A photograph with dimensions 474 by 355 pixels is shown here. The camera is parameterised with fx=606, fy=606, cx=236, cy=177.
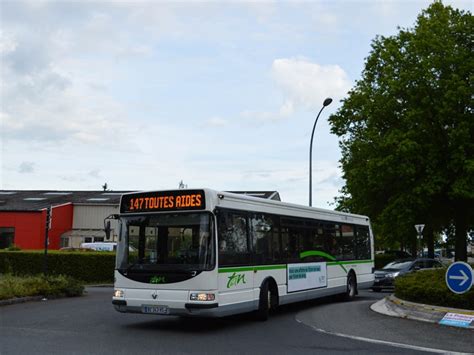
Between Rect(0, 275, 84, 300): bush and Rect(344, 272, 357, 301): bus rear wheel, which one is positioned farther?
Rect(344, 272, 357, 301): bus rear wheel

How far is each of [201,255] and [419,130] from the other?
2147 cm

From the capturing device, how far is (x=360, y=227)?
20.0 metres

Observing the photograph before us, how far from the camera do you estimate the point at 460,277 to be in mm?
11734

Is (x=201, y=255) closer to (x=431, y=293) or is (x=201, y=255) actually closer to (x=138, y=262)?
(x=138, y=262)

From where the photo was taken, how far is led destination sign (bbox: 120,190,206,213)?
11.9 m

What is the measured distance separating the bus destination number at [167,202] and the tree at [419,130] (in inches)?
746

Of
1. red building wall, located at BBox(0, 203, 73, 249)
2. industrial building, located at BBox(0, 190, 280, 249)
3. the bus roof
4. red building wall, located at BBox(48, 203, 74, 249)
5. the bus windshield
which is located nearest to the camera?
the bus windshield

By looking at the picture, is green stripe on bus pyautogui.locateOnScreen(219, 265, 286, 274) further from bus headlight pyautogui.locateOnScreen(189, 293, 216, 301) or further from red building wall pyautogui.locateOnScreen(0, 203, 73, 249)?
red building wall pyautogui.locateOnScreen(0, 203, 73, 249)

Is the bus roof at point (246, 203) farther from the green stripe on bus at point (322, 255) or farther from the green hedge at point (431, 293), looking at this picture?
the green hedge at point (431, 293)

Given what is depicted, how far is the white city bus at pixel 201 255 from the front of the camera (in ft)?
37.7

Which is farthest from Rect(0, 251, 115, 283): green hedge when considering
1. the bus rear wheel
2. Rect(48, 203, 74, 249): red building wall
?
Rect(48, 203, 74, 249): red building wall

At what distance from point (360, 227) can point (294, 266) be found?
5742 mm

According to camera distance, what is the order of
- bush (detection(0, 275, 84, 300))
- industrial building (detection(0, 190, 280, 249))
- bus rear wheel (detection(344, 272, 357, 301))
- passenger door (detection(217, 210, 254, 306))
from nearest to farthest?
passenger door (detection(217, 210, 254, 306))
bush (detection(0, 275, 84, 300))
bus rear wheel (detection(344, 272, 357, 301))
industrial building (detection(0, 190, 280, 249))

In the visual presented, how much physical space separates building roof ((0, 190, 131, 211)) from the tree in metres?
24.0
